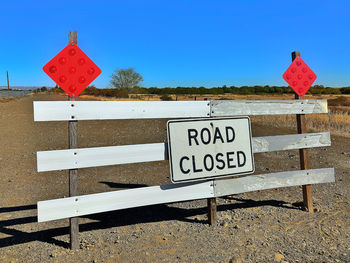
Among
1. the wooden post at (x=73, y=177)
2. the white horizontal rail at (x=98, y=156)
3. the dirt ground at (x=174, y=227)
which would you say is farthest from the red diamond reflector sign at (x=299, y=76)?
the wooden post at (x=73, y=177)

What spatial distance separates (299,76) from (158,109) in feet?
8.00

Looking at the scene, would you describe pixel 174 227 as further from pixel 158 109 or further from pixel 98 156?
pixel 158 109

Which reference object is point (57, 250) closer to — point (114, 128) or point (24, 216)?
point (24, 216)

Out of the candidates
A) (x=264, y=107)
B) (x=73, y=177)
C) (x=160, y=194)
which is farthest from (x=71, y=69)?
(x=264, y=107)

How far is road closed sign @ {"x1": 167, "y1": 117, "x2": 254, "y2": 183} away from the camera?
3420 millimetres

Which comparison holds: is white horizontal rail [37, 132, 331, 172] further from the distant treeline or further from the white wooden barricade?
the distant treeline

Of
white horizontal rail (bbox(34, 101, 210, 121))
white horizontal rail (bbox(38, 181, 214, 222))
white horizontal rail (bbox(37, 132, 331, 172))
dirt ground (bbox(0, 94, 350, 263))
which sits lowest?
dirt ground (bbox(0, 94, 350, 263))

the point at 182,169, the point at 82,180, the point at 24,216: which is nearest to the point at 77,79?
the point at 182,169

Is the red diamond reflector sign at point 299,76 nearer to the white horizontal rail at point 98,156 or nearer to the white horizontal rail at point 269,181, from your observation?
Answer: the white horizontal rail at point 269,181

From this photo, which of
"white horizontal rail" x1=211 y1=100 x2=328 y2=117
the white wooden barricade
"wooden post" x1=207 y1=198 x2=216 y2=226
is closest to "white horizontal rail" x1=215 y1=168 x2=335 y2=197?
the white wooden barricade

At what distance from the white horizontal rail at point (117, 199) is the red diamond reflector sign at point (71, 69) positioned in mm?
1179

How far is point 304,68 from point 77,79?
342cm

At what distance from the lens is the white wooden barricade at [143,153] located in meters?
2.99

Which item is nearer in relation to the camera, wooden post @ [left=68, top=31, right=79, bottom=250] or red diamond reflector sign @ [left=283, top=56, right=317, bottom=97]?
wooden post @ [left=68, top=31, right=79, bottom=250]
